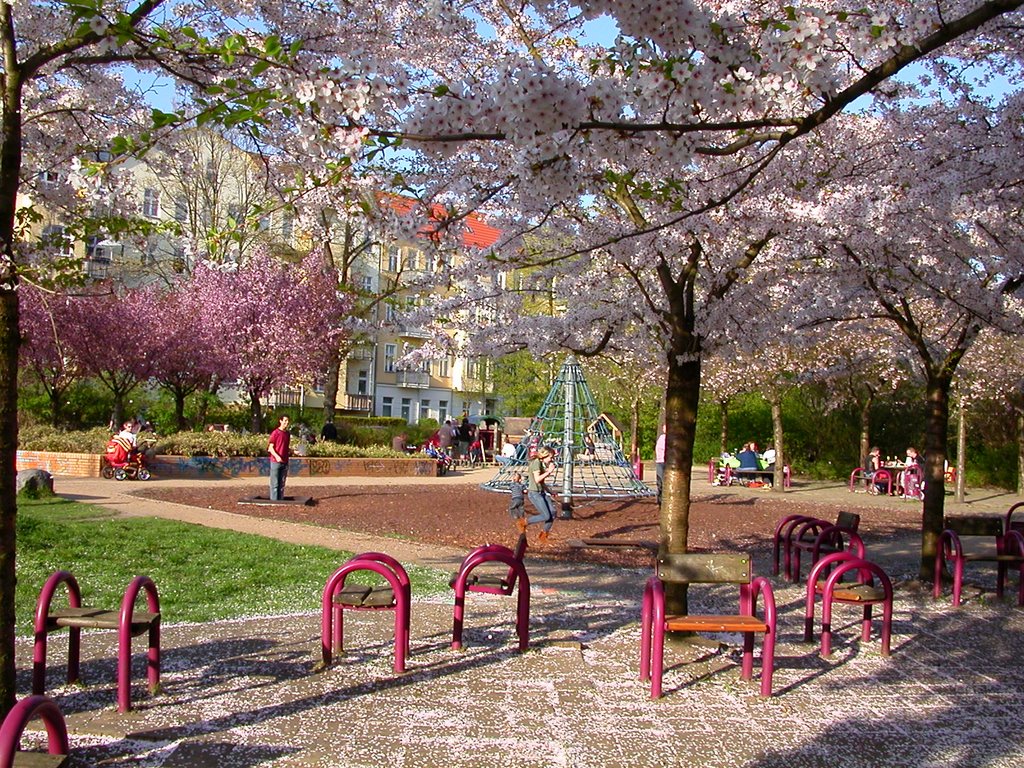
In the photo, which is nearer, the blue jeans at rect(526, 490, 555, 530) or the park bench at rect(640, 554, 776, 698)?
the park bench at rect(640, 554, 776, 698)

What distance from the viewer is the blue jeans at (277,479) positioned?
17797 millimetres

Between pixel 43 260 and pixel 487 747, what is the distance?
3.91 m

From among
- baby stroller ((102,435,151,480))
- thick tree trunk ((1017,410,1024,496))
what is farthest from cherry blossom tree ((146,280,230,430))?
thick tree trunk ((1017,410,1024,496))

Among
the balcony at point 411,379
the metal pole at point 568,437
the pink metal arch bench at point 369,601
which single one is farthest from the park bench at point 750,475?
the balcony at point 411,379

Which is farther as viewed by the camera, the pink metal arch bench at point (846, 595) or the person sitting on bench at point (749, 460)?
the person sitting on bench at point (749, 460)

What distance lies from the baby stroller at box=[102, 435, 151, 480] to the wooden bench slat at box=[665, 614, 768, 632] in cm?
1769

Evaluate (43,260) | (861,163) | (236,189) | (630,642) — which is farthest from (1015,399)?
(236,189)

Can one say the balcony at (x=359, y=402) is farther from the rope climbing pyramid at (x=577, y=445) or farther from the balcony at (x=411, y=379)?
the rope climbing pyramid at (x=577, y=445)

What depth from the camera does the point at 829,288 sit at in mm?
11148

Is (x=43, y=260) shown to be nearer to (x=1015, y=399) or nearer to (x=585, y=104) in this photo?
(x=585, y=104)

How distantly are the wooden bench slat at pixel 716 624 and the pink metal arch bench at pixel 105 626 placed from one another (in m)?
3.31

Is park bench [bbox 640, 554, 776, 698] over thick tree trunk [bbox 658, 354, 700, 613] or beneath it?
beneath

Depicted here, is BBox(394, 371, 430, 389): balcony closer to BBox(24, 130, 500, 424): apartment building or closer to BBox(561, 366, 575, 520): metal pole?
BBox(24, 130, 500, 424): apartment building

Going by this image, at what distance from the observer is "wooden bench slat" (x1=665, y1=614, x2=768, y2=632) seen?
21.0 feet
